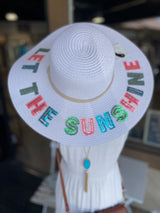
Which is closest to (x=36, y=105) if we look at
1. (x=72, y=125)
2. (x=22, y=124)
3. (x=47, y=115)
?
(x=47, y=115)

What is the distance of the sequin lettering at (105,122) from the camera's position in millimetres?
704

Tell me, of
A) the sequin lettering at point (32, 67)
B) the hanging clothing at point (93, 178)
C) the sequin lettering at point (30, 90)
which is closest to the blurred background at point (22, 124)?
the hanging clothing at point (93, 178)

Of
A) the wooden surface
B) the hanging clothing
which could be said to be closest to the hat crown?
the hanging clothing

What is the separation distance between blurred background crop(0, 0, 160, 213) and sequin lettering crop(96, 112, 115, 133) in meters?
0.98

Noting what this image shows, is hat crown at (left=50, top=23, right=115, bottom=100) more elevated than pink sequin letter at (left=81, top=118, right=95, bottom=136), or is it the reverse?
hat crown at (left=50, top=23, right=115, bottom=100)

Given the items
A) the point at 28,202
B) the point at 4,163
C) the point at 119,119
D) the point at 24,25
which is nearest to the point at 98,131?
the point at 119,119

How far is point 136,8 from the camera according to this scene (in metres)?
2.54

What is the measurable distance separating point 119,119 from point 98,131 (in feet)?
0.33

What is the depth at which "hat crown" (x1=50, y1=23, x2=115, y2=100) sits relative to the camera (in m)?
0.63

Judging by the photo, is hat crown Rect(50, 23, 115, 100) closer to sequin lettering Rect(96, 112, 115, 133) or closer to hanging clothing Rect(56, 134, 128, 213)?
sequin lettering Rect(96, 112, 115, 133)

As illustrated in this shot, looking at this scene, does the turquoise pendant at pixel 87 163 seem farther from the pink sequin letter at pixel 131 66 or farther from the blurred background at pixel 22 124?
the blurred background at pixel 22 124

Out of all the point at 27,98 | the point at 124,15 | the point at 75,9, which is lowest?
the point at 27,98

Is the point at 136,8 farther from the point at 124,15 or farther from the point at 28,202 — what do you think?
the point at 28,202

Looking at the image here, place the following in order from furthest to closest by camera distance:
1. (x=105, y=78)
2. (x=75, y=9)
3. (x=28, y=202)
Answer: (x=28, y=202), (x=75, y=9), (x=105, y=78)
